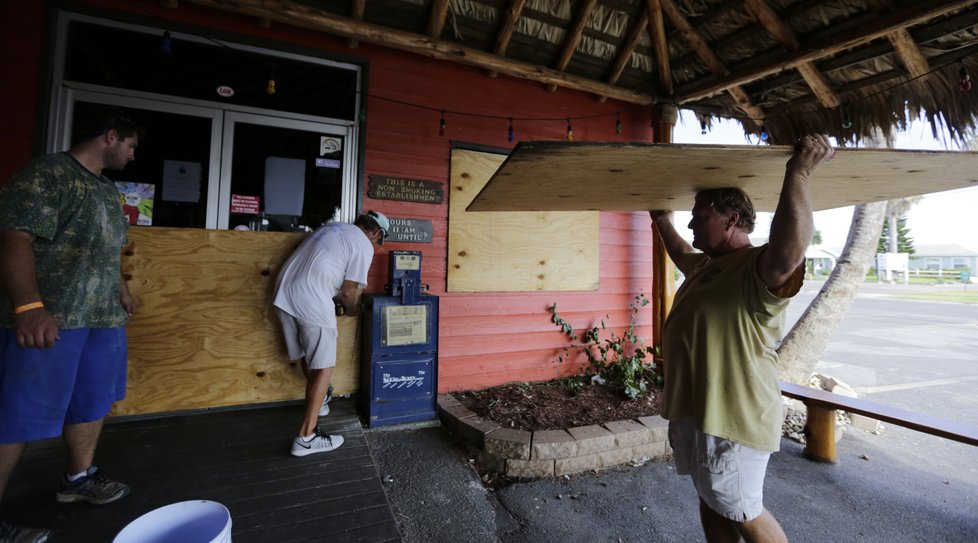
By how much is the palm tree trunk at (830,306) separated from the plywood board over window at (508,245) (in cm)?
350

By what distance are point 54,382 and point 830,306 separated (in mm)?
8217

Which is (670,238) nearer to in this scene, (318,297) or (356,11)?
(318,297)

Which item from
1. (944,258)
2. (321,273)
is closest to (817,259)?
(944,258)

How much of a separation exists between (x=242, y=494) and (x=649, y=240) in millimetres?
4777

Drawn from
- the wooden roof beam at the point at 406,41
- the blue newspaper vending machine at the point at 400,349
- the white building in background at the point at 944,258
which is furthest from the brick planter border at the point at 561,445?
the white building in background at the point at 944,258

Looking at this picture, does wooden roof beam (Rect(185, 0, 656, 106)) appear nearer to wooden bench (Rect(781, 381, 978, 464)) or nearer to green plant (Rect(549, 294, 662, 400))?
green plant (Rect(549, 294, 662, 400))

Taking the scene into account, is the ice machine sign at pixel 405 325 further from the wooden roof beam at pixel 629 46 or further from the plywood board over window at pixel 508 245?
the wooden roof beam at pixel 629 46

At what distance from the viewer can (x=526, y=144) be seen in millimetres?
1339

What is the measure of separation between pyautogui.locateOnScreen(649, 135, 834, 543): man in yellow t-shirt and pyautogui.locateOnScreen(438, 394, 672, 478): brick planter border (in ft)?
4.50

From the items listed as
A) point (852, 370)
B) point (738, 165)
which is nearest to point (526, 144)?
point (738, 165)

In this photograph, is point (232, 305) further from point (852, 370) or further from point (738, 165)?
point (852, 370)

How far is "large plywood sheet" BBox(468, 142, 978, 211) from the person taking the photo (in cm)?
143

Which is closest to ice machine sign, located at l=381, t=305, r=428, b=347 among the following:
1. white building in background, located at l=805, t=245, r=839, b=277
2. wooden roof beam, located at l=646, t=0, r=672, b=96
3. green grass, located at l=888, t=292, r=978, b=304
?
wooden roof beam, located at l=646, t=0, r=672, b=96

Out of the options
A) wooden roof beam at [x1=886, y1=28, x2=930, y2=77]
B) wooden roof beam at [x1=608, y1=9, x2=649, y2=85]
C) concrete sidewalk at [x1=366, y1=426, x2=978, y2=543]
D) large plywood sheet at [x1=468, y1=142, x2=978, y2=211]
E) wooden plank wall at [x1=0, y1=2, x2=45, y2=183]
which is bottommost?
concrete sidewalk at [x1=366, y1=426, x2=978, y2=543]
